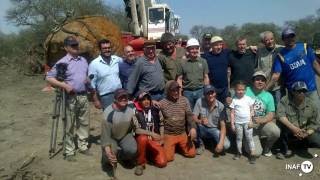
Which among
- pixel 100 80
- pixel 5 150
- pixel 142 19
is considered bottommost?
pixel 5 150

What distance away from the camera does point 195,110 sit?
7027 millimetres

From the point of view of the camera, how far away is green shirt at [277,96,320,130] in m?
6.67

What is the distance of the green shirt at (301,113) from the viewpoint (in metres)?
6.67

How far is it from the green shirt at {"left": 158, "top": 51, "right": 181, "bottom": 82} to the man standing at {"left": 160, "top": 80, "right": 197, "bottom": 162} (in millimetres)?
375

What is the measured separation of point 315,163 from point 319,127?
0.69m

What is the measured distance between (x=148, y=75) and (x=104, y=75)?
0.70 meters

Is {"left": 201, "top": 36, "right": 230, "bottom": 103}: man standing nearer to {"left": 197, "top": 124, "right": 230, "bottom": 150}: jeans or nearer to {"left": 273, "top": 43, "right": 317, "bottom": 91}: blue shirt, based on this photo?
{"left": 197, "top": 124, "right": 230, "bottom": 150}: jeans

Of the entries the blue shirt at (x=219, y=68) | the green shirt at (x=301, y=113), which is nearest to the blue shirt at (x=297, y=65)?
the green shirt at (x=301, y=113)

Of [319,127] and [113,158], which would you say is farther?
[319,127]

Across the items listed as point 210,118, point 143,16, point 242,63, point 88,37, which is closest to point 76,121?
point 210,118

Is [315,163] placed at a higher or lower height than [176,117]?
lower

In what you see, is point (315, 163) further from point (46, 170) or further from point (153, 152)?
point (46, 170)

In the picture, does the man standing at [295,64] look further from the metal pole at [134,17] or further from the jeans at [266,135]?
the metal pole at [134,17]

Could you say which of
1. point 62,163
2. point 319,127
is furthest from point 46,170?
point 319,127
